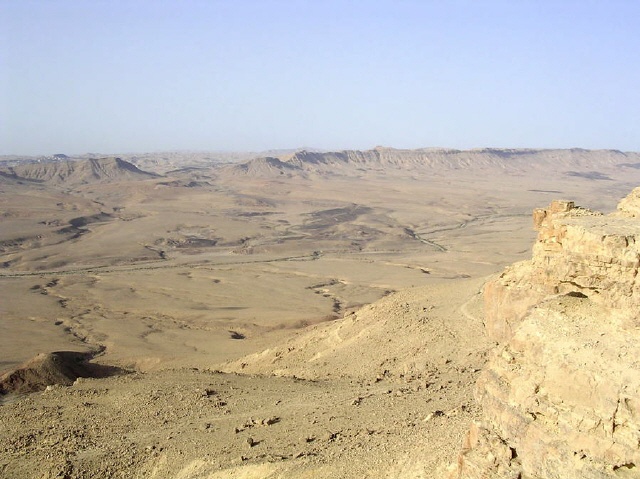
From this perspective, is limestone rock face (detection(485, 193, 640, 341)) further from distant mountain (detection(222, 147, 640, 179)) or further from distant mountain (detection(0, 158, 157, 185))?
distant mountain (detection(222, 147, 640, 179))

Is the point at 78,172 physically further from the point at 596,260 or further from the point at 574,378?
the point at 574,378

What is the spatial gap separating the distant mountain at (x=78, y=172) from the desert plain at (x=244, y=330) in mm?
21978

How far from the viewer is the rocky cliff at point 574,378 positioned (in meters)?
7.22

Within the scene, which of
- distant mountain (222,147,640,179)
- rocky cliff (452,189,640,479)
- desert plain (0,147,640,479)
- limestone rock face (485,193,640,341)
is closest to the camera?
rocky cliff (452,189,640,479)

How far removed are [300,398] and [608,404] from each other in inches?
354

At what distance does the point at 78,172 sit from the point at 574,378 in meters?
140

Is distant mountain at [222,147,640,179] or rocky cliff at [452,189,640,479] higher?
distant mountain at [222,147,640,179]

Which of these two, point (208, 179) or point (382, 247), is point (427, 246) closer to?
point (382, 247)

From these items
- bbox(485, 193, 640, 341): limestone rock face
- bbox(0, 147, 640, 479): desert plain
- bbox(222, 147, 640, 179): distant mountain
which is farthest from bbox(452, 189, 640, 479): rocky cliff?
bbox(222, 147, 640, 179): distant mountain

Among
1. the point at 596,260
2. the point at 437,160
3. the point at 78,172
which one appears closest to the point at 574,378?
the point at 596,260

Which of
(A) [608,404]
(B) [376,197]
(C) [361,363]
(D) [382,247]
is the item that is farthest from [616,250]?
(B) [376,197]

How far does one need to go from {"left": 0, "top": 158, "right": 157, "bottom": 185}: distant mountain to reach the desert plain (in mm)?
21978

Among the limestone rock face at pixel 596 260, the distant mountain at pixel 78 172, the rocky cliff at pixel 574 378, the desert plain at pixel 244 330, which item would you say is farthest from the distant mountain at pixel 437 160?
the rocky cliff at pixel 574 378

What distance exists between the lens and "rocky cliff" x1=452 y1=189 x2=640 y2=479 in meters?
7.22
